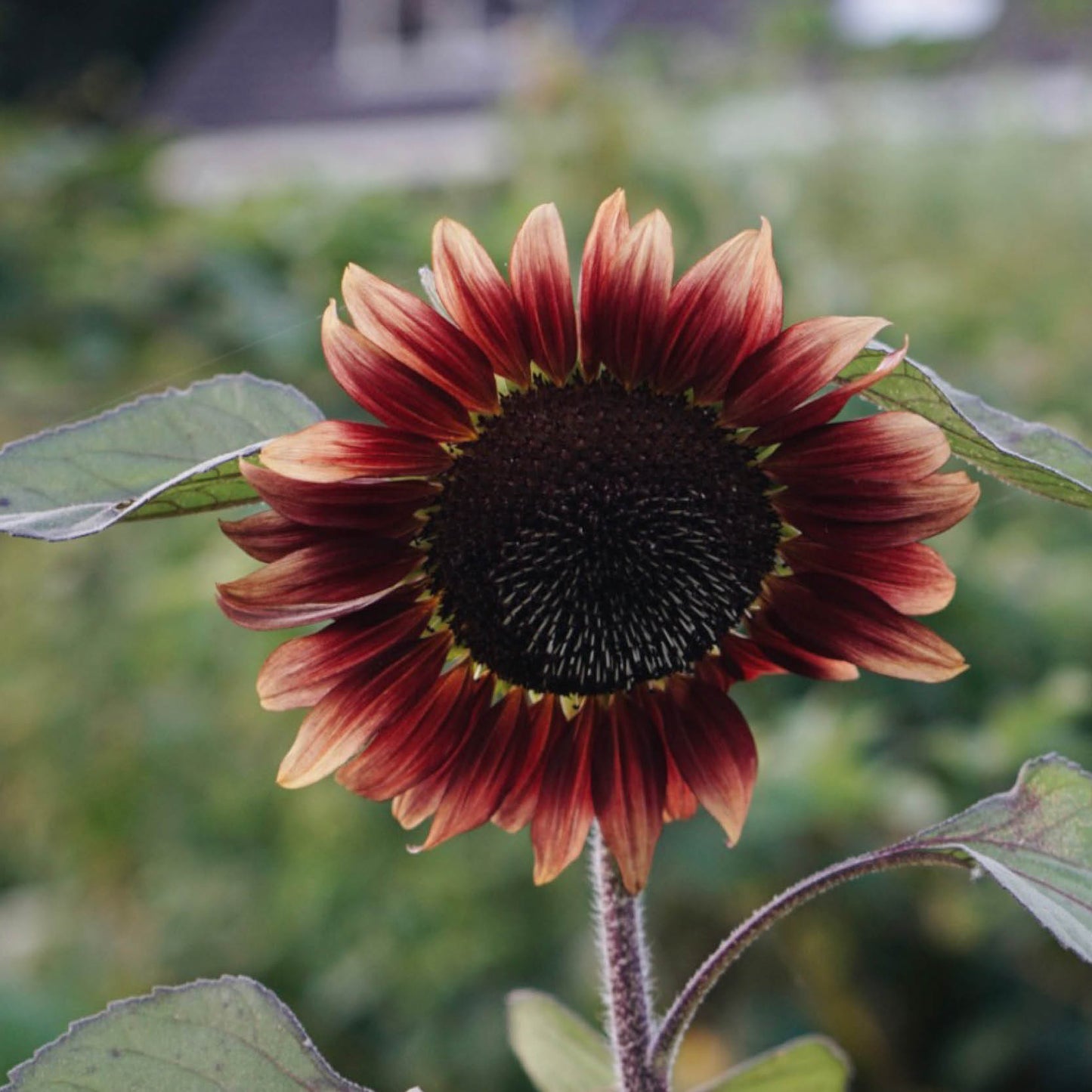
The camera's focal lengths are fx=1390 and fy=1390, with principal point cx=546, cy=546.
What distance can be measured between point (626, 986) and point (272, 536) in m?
0.18

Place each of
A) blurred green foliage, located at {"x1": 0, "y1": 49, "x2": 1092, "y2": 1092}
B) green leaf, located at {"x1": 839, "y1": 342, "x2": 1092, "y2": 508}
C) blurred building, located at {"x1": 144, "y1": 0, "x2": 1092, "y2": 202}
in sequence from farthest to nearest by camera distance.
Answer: blurred building, located at {"x1": 144, "y1": 0, "x2": 1092, "y2": 202} → blurred green foliage, located at {"x1": 0, "y1": 49, "x2": 1092, "y2": 1092} → green leaf, located at {"x1": 839, "y1": 342, "x2": 1092, "y2": 508}

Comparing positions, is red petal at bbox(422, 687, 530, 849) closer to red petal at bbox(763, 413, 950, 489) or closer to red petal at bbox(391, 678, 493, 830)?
red petal at bbox(391, 678, 493, 830)

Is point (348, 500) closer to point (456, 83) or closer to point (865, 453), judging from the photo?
point (865, 453)

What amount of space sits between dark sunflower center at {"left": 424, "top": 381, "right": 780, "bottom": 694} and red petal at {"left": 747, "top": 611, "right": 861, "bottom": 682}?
12mm

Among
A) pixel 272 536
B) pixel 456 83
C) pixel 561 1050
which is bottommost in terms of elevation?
pixel 456 83

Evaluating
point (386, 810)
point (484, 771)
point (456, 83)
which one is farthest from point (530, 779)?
point (456, 83)

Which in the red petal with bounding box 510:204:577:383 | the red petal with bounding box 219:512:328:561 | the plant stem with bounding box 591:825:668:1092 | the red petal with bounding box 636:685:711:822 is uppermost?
the red petal with bounding box 510:204:577:383

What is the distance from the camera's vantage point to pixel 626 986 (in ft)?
1.40

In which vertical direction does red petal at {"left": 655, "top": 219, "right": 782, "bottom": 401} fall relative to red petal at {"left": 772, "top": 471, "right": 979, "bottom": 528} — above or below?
above

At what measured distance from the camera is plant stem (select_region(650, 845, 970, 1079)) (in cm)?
40

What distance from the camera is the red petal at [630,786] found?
41cm

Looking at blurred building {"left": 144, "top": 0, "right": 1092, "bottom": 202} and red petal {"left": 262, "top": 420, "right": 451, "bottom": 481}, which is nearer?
red petal {"left": 262, "top": 420, "right": 451, "bottom": 481}

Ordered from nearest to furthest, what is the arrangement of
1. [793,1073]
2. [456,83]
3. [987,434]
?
[987,434], [793,1073], [456,83]

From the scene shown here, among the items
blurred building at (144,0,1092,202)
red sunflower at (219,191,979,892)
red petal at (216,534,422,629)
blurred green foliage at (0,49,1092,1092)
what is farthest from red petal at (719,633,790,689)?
blurred building at (144,0,1092,202)
